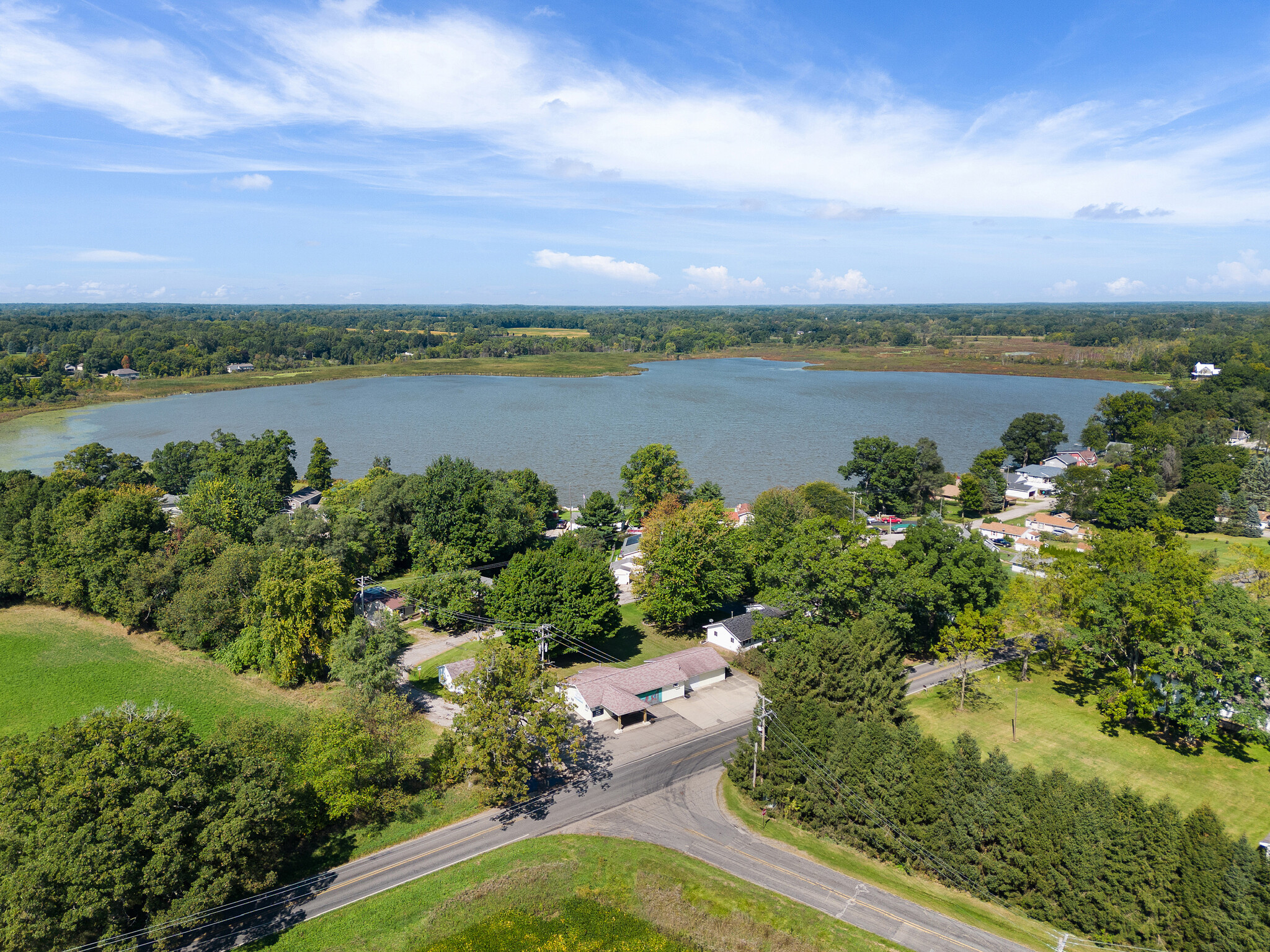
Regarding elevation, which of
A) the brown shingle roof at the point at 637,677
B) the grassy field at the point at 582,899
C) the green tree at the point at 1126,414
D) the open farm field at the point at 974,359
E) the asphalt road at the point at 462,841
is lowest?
the asphalt road at the point at 462,841

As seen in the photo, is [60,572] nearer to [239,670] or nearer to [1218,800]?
[239,670]

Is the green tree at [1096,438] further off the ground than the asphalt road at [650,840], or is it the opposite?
the green tree at [1096,438]

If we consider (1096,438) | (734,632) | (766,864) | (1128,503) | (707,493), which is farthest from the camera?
(1096,438)

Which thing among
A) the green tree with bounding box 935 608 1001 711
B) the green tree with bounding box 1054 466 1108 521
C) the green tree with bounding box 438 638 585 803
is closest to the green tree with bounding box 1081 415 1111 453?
the green tree with bounding box 1054 466 1108 521

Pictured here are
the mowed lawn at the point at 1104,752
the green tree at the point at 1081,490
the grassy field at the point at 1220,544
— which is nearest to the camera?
the mowed lawn at the point at 1104,752

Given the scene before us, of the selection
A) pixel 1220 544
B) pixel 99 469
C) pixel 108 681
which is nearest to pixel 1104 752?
pixel 1220 544

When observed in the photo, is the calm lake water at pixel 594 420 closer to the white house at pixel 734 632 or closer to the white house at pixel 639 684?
the white house at pixel 734 632

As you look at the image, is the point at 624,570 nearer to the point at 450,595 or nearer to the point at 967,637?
the point at 450,595

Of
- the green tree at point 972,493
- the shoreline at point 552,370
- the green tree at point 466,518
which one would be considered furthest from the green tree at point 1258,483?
the shoreline at point 552,370
